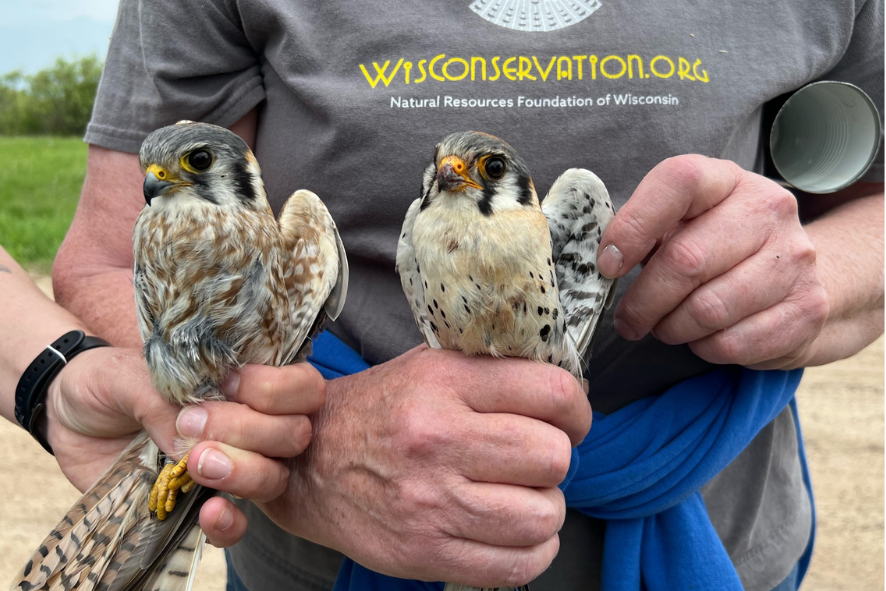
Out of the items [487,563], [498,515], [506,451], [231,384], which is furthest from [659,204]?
[231,384]

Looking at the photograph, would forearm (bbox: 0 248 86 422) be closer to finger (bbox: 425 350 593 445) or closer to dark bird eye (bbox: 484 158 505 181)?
finger (bbox: 425 350 593 445)

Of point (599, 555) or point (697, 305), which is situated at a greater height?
point (697, 305)

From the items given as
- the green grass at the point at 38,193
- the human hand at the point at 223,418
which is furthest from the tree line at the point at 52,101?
the human hand at the point at 223,418

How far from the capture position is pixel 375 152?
69.9 inches

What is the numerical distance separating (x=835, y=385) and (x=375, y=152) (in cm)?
662

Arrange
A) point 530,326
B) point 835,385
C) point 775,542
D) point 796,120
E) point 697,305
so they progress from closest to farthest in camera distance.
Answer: point 530,326 → point 697,305 → point 796,120 → point 775,542 → point 835,385

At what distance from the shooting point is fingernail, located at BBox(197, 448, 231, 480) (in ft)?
4.26

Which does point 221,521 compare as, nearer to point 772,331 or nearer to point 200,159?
point 200,159

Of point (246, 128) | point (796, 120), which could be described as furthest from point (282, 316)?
point (796, 120)

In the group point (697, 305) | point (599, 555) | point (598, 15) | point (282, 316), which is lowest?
point (599, 555)

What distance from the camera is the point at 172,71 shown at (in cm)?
177

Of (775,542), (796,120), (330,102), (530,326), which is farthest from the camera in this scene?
(775,542)

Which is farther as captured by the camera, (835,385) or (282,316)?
(835,385)

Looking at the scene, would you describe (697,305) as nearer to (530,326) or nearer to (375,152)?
(530,326)
